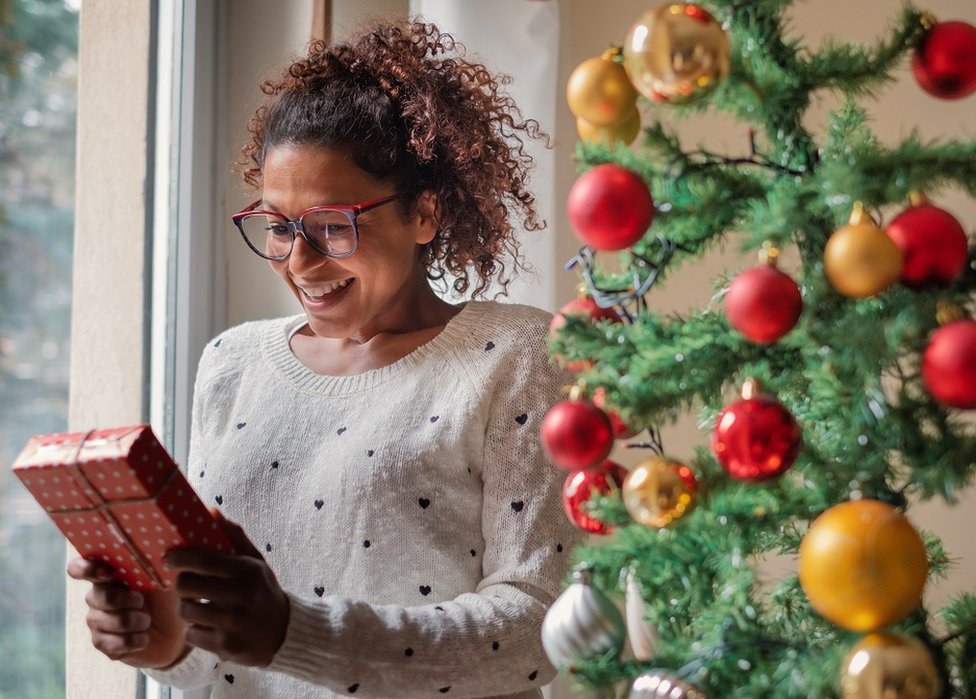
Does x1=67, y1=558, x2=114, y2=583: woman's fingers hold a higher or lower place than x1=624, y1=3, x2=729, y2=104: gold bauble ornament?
lower

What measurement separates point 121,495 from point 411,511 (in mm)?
364

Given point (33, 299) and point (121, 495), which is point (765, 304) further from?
point (33, 299)

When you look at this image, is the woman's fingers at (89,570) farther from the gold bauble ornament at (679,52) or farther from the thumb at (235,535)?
the gold bauble ornament at (679,52)

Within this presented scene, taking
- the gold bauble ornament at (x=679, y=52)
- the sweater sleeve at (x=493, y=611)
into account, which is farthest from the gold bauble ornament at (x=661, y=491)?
the sweater sleeve at (x=493, y=611)

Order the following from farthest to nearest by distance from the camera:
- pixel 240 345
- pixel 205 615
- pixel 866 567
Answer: pixel 240 345 → pixel 205 615 → pixel 866 567

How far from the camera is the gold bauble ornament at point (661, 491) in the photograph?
730 millimetres

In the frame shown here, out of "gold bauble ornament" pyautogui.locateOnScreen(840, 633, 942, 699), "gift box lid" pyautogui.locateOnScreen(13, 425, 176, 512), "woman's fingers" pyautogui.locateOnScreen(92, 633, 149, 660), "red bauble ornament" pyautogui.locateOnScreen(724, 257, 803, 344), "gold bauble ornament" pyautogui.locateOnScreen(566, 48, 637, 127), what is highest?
"gold bauble ornament" pyautogui.locateOnScreen(566, 48, 637, 127)

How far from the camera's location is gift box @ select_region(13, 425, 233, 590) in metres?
0.89

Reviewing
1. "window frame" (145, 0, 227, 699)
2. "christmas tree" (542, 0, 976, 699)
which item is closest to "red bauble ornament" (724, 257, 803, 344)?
"christmas tree" (542, 0, 976, 699)

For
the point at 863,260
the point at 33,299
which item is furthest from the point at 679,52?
the point at 33,299

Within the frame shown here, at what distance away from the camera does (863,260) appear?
2.19 feet

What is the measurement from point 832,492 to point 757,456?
84mm

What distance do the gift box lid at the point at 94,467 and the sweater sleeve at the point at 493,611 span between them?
21 cm

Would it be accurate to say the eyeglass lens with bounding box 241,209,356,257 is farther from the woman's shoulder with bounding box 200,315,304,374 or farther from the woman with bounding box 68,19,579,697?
the woman's shoulder with bounding box 200,315,304,374
